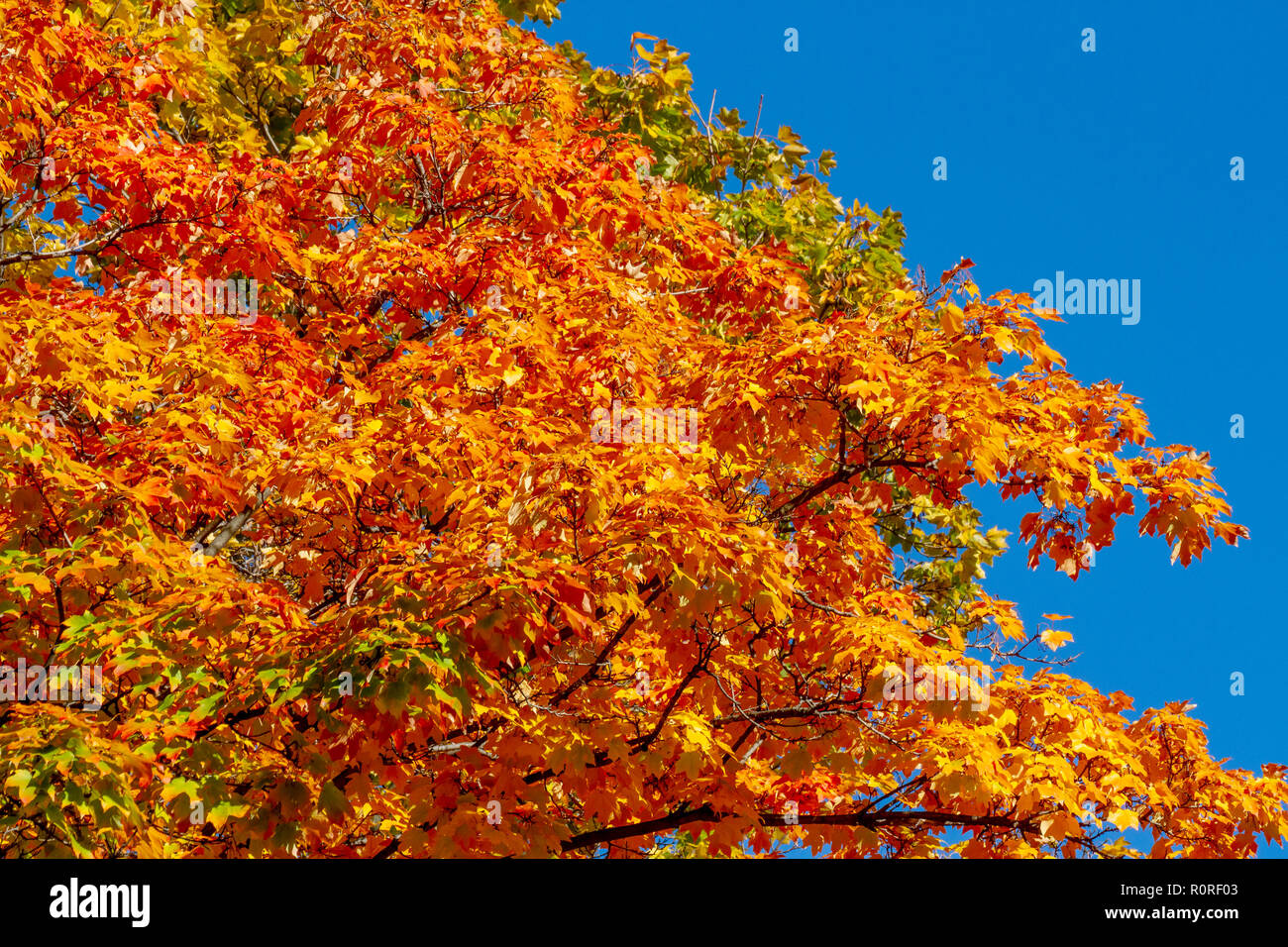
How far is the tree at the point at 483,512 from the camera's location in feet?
22.4

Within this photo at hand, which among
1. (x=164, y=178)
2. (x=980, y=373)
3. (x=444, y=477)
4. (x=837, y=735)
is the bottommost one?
(x=837, y=735)

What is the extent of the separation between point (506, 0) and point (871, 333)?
12.4m

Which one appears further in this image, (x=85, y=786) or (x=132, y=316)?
(x=132, y=316)

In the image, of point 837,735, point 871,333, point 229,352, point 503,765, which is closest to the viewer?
point 503,765

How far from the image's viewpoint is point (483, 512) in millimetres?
7426

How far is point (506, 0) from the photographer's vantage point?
18500 millimetres

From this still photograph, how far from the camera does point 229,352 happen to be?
9602 millimetres

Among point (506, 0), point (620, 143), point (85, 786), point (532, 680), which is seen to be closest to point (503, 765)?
point (532, 680)

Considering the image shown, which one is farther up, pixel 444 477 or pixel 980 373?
pixel 980 373

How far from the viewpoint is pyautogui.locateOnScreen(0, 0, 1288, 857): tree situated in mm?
6832

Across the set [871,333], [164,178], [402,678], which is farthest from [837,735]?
[164,178]

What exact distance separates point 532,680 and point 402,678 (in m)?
2.16

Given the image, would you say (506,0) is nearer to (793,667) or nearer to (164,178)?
(164,178)

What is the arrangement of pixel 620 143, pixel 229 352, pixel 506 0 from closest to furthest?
pixel 229 352, pixel 620 143, pixel 506 0
